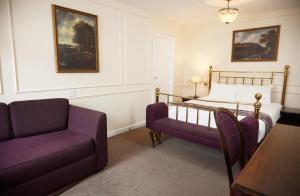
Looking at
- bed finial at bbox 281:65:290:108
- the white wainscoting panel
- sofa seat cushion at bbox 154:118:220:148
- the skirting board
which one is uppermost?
the white wainscoting panel

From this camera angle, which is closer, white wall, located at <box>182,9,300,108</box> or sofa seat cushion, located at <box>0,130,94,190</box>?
sofa seat cushion, located at <box>0,130,94,190</box>

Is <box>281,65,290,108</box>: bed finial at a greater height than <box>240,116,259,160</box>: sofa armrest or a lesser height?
greater

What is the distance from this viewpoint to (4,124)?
221 cm

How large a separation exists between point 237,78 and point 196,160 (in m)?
2.72

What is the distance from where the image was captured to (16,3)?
2.37 m

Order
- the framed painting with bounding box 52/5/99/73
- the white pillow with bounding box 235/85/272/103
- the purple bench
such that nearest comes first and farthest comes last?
the purple bench, the framed painting with bounding box 52/5/99/73, the white pillow with bounding box 235/85/272/103

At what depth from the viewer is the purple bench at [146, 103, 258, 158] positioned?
2213 millimetres

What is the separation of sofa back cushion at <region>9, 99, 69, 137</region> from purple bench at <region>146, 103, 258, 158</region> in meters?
1.34

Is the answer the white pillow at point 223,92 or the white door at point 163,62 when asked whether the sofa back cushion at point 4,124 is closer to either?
the white door at point 163,62

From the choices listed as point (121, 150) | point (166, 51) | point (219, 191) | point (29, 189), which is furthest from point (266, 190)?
point (166, 51)

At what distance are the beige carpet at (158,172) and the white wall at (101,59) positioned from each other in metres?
0.93

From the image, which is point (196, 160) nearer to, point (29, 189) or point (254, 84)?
point (29, 189)

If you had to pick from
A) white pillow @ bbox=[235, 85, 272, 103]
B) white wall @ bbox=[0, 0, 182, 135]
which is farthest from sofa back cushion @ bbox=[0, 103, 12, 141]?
white pillow @ bbox=[235, 85, 272, 103]

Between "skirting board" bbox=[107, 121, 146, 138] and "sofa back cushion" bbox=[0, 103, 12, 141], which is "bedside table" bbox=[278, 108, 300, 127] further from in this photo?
"sofa back cushion" bbox=[0, 103, 12, 141]
